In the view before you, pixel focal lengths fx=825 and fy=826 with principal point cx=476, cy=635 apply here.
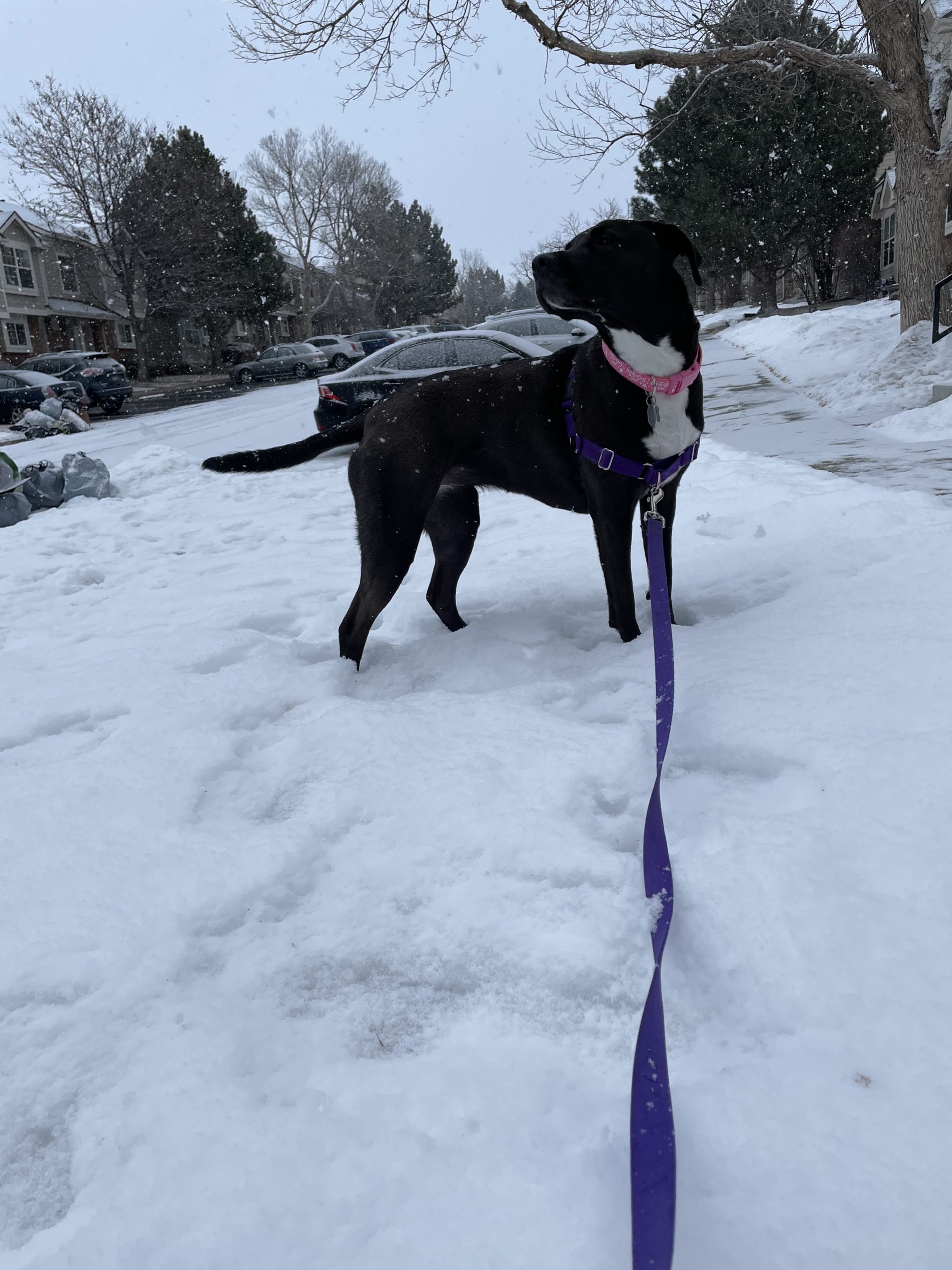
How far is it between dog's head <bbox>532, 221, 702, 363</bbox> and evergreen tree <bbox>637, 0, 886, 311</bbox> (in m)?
30.7

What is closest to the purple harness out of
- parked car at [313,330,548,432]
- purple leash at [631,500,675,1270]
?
purple leash at [631,500,675,1270]

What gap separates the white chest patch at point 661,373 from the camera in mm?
2848

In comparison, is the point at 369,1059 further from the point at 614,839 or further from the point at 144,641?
the point at 144,641

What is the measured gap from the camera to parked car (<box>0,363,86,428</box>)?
20.4m

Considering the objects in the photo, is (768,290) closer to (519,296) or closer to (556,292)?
(556,292)

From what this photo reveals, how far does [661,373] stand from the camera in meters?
2.87

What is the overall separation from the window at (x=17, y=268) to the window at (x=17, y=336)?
5.87 ft

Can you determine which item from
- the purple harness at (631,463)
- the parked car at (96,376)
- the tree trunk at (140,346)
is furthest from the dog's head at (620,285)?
the tree trunk at (140,346)

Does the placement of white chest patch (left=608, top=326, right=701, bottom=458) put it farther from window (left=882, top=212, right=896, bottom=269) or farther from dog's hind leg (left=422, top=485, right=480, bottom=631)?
window (left=882, top=212, right=896, bottom=269)

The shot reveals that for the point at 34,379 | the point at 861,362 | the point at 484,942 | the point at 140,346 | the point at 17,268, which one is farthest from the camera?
→ the point at 17,268

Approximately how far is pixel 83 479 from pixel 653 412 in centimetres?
737

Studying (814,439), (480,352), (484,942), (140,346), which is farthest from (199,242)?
(484,942)

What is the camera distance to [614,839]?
198cm

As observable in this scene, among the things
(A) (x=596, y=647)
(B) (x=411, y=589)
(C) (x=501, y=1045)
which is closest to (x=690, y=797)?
(C) (x=501, y=1045)
